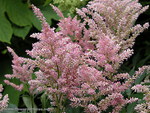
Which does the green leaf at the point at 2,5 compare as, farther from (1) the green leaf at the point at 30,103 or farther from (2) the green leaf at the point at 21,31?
(1) the green leaf at the point at 30,103

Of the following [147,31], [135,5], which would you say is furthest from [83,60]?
[147,31]

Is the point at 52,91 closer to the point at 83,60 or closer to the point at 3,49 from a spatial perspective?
the point at 83,60

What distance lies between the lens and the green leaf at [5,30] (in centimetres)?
175

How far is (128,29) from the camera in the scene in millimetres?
1022

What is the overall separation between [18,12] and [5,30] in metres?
0.18

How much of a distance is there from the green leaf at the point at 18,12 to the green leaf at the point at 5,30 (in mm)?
53

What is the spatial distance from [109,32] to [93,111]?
1.00ft

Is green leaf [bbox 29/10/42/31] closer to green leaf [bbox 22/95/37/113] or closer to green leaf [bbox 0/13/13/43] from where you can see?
green leaf [bbox 0/13/13/43]

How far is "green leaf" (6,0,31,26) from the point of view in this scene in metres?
1.87

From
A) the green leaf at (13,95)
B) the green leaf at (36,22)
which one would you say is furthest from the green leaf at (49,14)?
the green leaf at (13,95)

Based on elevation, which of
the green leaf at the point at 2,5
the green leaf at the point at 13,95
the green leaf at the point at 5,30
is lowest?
the green leaf at the point at 13,95

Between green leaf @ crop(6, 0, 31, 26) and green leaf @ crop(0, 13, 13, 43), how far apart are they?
0.17 ft

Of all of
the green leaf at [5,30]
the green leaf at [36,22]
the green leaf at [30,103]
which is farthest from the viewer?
the green leaf at [36,22]

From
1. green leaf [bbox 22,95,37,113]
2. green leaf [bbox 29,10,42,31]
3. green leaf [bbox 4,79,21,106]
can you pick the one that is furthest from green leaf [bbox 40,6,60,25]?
green leaf [bbox 22,95,37,113]
